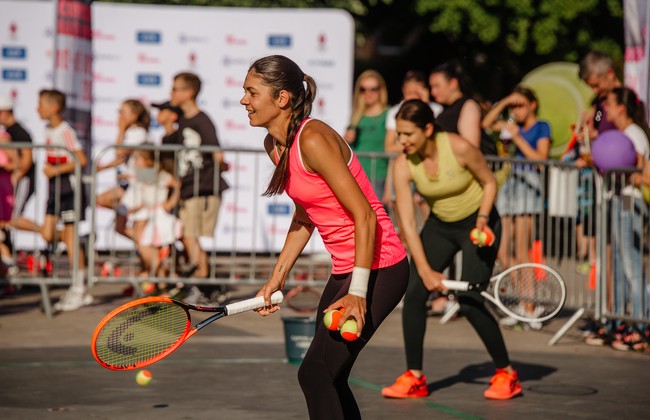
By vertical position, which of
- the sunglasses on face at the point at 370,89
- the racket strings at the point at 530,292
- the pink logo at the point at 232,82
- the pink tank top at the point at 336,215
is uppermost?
the pink logo at the point at 232,82

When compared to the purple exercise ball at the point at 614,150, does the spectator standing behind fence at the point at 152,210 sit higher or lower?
lower

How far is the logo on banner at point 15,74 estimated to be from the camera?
16312mm

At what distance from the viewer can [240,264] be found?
46.8 ft

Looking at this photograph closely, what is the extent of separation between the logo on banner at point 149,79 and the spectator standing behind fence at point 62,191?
3557 mm

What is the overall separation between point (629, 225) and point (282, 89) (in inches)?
225

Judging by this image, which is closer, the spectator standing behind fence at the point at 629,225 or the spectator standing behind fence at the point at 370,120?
the spectator standing behind fence at the point at 629,225

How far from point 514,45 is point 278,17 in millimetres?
12314

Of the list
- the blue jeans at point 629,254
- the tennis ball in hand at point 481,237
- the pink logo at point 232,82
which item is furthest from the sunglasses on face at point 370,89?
the tennis ball in hand at point 481,237

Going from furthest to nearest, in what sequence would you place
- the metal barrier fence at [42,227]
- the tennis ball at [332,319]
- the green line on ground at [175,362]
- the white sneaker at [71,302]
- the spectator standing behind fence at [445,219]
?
the white sneaker at [71,302], the metal barrier fence at [42,227], the green line on ground at [175,362], the spectator standing behind fence at [445,219], the tennis ball at [332,319]

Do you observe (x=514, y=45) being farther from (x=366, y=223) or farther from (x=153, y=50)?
(x=366, y=223)

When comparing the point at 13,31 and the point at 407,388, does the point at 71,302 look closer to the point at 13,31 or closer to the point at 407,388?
the point at 407,388

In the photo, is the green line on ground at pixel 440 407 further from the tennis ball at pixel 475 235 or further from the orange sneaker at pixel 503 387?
the tennis ball at pixel 475 235

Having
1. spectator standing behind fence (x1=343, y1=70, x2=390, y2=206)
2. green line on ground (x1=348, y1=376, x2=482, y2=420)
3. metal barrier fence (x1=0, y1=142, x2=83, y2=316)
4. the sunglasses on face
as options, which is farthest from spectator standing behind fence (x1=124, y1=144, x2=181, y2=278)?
green line on ground (x1=348, y1=376, x2=482, y2=420)

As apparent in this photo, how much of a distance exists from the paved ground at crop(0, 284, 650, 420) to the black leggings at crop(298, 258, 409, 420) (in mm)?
2012
